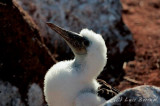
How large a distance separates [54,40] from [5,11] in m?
2.35

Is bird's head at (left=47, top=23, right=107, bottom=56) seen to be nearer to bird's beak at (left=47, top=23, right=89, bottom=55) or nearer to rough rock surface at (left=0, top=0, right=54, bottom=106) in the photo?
bird's beak at (left=47, top=23, right=89, bottom=55)

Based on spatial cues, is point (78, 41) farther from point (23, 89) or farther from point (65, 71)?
point (23, 89)

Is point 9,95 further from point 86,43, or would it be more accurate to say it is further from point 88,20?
point 88,20

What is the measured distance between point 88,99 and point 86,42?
2.69 feet

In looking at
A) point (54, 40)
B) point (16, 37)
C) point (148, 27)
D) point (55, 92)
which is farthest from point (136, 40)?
point (55, 92)

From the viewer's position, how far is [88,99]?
4508mm

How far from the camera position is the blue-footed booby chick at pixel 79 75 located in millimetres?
4633

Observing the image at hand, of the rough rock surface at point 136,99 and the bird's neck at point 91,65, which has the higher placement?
the bird's neck at point 91,65

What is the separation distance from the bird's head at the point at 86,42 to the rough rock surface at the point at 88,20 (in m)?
2.61

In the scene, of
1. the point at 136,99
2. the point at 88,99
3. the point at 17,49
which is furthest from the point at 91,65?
the point at 17,49

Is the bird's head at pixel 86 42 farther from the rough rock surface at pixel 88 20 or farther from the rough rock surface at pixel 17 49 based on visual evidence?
the rough rock surface at pixel 88 20

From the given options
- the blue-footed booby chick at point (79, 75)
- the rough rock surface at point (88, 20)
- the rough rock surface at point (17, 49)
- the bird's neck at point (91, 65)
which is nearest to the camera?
the blue-footed booby chick at point (79, 75)

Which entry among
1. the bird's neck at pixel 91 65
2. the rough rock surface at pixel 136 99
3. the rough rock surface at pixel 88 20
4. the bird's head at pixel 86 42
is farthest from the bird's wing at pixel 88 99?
the rough rock surface at pixel 88 20

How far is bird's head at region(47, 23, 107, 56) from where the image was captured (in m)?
4.86
